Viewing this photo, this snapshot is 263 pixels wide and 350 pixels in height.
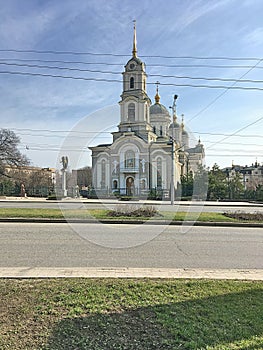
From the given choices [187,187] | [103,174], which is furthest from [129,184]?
[187,187]

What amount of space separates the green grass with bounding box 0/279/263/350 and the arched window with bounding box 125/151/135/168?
1789 inches

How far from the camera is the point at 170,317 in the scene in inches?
139

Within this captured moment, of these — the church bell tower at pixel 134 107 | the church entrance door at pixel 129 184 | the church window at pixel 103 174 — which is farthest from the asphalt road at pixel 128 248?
the church bell tower at pixel 134 107

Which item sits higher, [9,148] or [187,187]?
[9,148]

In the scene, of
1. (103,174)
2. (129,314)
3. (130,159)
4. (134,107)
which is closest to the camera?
(129,314)

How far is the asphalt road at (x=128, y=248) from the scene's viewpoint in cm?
640

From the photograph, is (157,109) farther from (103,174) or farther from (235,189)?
(235,189)

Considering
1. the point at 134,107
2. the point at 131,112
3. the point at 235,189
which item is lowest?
the point at 235,189

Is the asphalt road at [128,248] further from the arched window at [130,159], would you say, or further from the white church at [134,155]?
the arched window at [130,159]

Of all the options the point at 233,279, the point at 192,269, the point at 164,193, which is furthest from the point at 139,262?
the point at 164,193

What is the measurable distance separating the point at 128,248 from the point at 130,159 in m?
43.1

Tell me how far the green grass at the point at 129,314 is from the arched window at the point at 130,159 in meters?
45.4

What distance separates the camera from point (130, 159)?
166 ft

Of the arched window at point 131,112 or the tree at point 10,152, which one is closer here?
the tree at point 10,152
